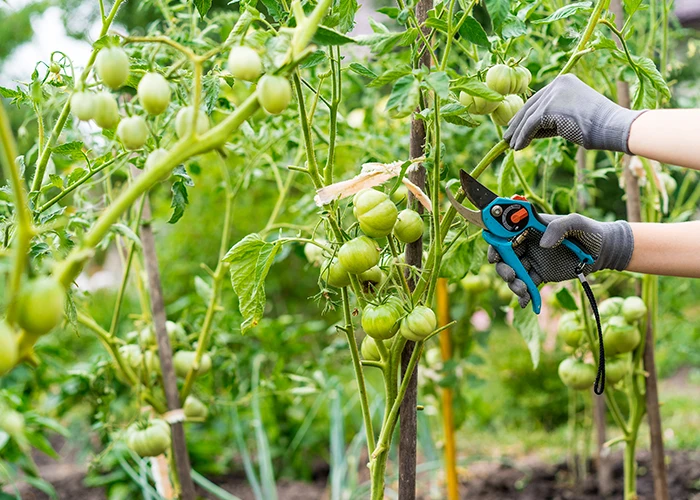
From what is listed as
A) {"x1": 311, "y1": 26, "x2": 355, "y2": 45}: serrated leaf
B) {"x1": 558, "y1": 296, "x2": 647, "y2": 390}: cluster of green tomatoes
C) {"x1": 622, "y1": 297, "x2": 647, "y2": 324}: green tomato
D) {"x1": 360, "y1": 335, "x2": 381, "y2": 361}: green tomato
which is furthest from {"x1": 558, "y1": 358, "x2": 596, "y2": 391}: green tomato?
{"x1": 311, "y1": 26, "x2": 355, "y2": 45}: serrated leaf

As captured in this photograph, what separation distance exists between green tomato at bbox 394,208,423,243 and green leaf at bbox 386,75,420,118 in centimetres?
18

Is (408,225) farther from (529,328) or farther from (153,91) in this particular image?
(529,328)

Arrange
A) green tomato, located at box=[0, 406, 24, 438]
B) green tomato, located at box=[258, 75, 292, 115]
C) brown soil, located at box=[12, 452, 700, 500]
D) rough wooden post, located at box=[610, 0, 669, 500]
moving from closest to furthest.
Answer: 1. green tomato, located at box=[0, 406, 24, 438]
2. green tomato, located at box=[258, 75, 292, 115]
3. rough wooden post, located at box=[610, 0, 669, 500]
4. brown soil, located at box=[12, 452, 700, 500]

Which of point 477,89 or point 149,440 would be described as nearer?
point 477,89

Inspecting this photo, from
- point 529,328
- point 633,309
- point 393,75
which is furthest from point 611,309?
point 393,75

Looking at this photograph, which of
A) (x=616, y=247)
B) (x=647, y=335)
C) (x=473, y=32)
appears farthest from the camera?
(x=647, y=335)

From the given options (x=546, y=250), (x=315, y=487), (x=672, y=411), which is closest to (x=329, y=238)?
(x=546, y=250)

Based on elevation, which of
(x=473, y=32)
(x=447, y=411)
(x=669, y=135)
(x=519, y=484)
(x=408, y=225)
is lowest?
(x=519, y=484)

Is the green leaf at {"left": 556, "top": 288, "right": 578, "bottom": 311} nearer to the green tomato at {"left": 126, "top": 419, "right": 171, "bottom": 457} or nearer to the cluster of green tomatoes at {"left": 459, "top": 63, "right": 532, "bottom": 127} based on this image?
the cluster of green tomatoes at {"left": 459, "top": 63, "right": 532, "bottom": 127}

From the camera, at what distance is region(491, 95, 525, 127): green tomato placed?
890mm

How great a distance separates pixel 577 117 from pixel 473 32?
216 mm

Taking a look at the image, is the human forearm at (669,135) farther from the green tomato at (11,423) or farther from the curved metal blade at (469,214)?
the green tomato at (11,423)

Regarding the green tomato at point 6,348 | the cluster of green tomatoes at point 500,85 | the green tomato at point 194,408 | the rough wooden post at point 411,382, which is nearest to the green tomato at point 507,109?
the cluster of green tomatoes at point 500,85

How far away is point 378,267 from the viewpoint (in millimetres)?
880
